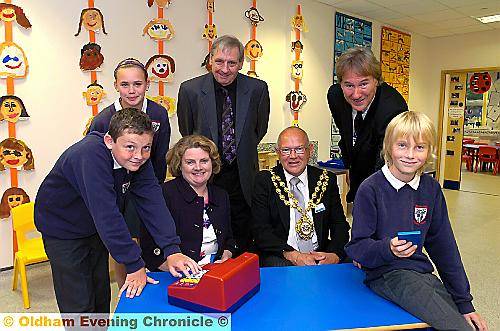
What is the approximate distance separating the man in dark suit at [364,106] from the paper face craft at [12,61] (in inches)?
98.9

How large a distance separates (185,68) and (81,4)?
114 cm

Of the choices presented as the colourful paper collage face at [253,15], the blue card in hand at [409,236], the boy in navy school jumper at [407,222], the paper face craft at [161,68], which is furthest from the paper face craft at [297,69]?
the blue card in hand at [409,236]

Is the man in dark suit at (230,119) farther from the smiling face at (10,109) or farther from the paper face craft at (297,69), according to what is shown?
the paper face craft at (297,69)

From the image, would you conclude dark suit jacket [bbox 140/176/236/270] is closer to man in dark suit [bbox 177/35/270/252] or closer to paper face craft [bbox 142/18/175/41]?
man in dark suit [bbox 177/35/270/252]

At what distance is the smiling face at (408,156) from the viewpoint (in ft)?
5.29

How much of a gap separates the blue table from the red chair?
980 cm

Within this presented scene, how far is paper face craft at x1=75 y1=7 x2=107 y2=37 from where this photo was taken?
3.54 meters

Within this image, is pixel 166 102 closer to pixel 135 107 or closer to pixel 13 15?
pixel 13 15

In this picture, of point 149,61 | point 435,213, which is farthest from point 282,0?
point 435,213

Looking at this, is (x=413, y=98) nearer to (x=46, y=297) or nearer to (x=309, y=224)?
(x=309, y=224)

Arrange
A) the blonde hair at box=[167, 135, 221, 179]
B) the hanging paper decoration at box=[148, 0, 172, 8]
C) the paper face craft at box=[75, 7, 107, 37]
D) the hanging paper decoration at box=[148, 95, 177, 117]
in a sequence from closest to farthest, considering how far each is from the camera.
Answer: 1. the blonde hair at box=[167, 135, 221, 179]
2. the paper face craft at box=[75, 7, 107, 37]
3. the hanging paper decoration at box=[148, 0, 172, 8]
4. the hanging paper decoration at box=[148, 95, 177, 117]

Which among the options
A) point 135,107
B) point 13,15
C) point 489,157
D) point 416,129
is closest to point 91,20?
point 13,15

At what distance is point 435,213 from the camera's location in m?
1.66

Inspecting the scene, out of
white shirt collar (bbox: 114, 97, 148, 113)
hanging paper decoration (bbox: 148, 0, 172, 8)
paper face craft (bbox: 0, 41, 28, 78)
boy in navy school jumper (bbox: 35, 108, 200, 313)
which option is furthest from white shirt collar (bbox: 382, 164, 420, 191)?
hanging paper decoration (bbox: 148, 0, 172, 8)
